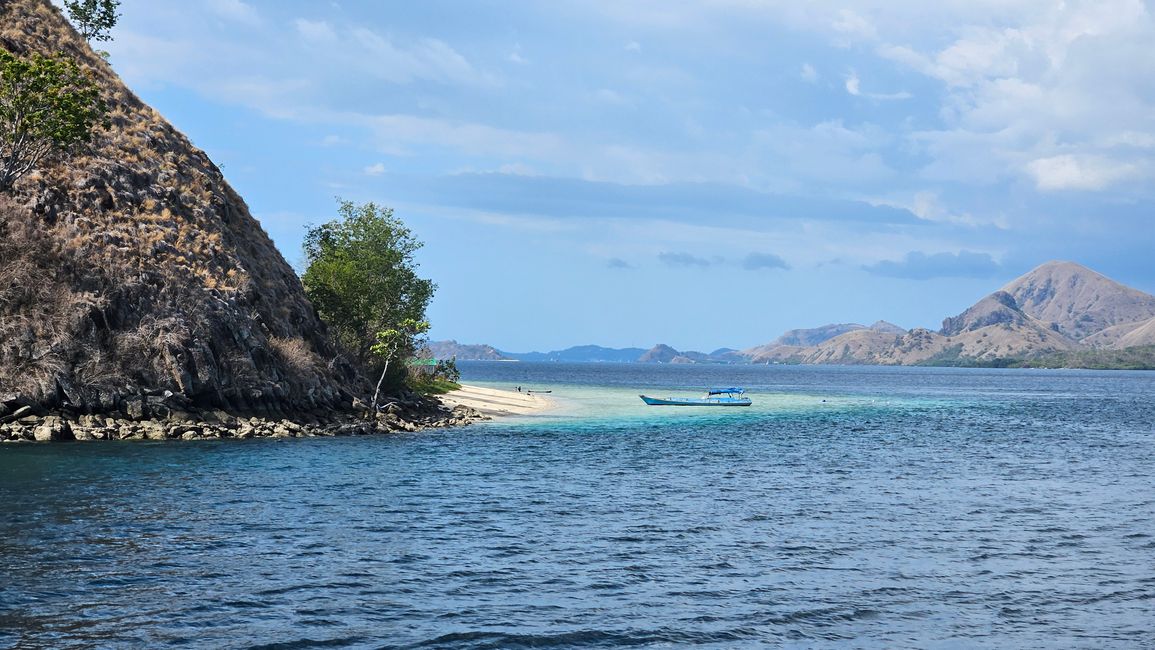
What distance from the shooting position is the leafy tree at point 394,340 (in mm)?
84125

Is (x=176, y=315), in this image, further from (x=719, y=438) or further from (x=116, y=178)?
(x=719, y=438)

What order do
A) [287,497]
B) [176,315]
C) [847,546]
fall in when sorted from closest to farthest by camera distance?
[847,546]
[287,497]
[176,315]

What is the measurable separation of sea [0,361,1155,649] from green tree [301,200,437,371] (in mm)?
31445

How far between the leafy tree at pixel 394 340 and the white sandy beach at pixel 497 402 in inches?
449

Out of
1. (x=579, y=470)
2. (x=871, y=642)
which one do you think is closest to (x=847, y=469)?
(x=579, y=470)

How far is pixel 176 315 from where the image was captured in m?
69.6

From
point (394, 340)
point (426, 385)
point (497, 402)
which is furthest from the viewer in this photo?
point (426, 385)

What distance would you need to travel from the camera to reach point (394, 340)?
89438mm

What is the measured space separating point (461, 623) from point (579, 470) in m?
31.4

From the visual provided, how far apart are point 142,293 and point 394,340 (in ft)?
82.3

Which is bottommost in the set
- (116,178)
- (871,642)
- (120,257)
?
(871,642)

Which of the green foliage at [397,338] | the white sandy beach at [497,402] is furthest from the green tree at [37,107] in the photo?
the white sandy beach at [497,402]

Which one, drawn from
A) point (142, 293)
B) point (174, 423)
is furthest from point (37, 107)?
point (174, 423)

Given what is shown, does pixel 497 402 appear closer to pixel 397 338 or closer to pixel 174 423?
pixel 397 338
